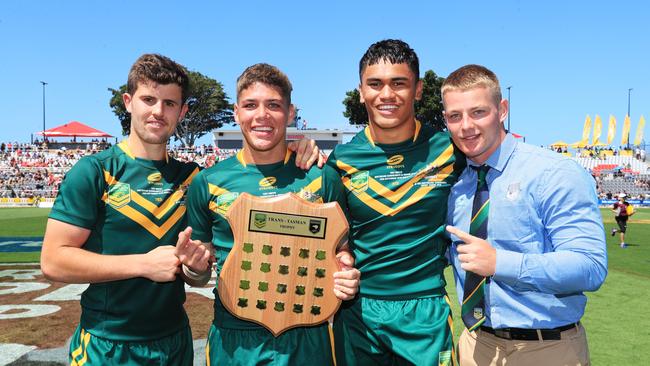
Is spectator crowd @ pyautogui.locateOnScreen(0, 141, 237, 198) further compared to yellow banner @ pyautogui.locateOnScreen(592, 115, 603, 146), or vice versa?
yellow banner @ pyautogui.locateOnScreen(592, 115, 603, 146)

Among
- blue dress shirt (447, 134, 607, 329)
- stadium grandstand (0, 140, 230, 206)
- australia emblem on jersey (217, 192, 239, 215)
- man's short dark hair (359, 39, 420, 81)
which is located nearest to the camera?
blue dress shirt (447, 134, 607, 329)

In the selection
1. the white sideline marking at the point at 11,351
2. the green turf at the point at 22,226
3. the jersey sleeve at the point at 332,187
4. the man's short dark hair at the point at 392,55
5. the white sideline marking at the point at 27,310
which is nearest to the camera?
the jersey sleeve at the point at 332,187

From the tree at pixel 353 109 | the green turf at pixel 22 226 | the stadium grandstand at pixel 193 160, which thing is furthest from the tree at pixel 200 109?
the green turf at pixel 22 226

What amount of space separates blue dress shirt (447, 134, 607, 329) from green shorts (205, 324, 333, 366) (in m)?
0.95

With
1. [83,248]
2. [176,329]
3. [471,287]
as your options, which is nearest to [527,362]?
[471,287]

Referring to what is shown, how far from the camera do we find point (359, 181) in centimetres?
330

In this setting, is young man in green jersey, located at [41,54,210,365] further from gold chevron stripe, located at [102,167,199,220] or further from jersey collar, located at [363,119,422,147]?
jersey collar, located at [363,119,422,147]

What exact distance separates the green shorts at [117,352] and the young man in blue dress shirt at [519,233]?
183 cm

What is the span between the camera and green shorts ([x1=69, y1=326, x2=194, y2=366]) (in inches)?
113

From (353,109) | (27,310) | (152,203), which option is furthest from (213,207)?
(353,109)

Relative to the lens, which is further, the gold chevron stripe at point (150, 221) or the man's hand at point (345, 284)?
the gold chevron stripe at point (150, 221)

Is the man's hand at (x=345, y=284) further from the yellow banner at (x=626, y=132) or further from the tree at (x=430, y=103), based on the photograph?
the yellow banner at (x=626, y=132)

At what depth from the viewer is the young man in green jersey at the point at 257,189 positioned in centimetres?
274

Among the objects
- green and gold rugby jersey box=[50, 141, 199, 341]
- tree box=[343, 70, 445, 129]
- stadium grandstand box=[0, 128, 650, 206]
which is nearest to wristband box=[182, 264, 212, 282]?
green and gold rugby jersey box=[50, 141, 199, 341]
